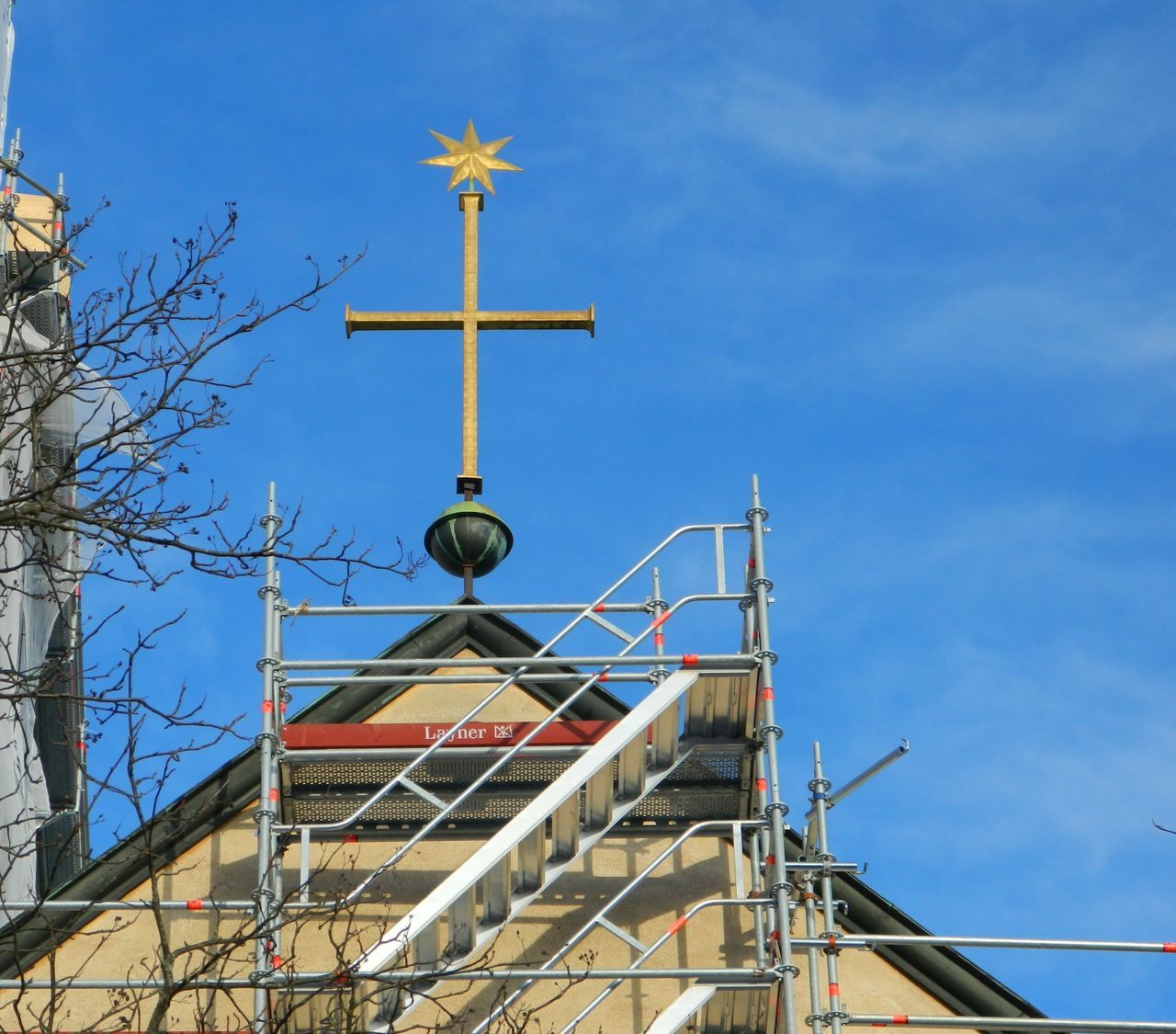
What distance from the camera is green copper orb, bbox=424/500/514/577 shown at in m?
17.4

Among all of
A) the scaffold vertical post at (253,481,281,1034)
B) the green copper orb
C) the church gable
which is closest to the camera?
the scaffold vertical post at (253,481,281,1034)

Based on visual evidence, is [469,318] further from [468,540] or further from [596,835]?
[596,835]

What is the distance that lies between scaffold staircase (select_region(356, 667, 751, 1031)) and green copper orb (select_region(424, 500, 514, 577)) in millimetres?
2547

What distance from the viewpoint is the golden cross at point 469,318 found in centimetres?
1791

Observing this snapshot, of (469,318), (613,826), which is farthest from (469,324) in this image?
(613,826)

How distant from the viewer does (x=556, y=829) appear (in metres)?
14.3

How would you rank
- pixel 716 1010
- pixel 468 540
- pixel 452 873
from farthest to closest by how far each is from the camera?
pixel 468 540, pixel 452 873, pixel 716 1010

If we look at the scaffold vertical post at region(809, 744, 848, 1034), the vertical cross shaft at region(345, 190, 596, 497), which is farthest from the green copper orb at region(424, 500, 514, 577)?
the scaffold vertical post at region(809, 744, 848, 1034)

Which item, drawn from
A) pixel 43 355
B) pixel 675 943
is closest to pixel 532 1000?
pixel 675 943

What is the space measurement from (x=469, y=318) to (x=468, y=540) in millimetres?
1947

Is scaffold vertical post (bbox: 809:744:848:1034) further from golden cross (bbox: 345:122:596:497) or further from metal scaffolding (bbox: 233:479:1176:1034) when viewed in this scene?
golden cross (bbox: 345:122:596:497)

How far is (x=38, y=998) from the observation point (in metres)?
14.7

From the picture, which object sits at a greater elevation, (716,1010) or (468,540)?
(468,540)

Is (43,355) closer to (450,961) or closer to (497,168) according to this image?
(450,961)
